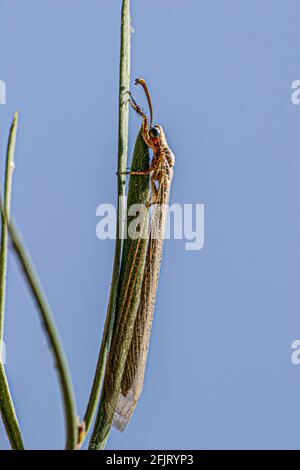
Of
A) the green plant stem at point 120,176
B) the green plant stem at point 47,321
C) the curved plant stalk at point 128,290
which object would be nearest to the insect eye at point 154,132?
the curved plant stalk at point 128,290

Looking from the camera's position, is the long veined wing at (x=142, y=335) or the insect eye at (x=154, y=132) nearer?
the long veined wing at (x=142, y=335)

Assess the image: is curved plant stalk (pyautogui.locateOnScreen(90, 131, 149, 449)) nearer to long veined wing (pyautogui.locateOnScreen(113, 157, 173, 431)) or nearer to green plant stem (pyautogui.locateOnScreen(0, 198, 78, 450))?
long veined wing (pyautogui.locateOnScreen(113, 157, 173, 431))

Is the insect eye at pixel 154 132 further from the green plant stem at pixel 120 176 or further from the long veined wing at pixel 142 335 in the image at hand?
the green plant stem at pixel 120 176

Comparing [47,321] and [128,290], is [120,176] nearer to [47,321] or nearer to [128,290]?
[128,290]

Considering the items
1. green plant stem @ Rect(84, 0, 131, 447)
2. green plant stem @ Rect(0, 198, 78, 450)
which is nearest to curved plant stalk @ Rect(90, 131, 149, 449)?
green plant stem @ Rect(84, 0, 131, 447)

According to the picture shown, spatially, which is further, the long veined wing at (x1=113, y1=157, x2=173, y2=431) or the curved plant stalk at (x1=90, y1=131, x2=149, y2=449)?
the long veined wing at (x1=113, y1=157, x2=173, y2=431)

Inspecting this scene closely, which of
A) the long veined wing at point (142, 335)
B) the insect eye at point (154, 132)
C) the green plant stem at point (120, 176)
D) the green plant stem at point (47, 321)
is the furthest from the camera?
the insect eye at point (154, 132)

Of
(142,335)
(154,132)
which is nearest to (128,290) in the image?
(142,335)

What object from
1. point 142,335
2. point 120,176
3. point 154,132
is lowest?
point 142,335
